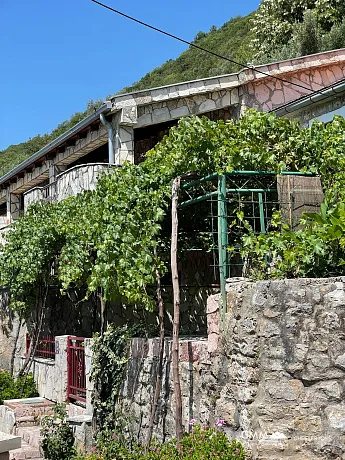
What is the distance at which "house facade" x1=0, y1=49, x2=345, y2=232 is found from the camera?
13469 mm

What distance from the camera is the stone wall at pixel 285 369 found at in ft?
19.6

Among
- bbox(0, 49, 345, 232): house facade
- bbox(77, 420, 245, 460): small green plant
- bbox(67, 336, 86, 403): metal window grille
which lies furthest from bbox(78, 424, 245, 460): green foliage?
bbox(0, 49, 345, 232): house facade

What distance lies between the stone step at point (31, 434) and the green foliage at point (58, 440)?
922mm

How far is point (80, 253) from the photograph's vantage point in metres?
11.1

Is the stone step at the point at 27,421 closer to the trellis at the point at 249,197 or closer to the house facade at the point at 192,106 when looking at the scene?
the house facade at the point at 192,106

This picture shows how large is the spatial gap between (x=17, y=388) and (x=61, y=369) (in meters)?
2.11

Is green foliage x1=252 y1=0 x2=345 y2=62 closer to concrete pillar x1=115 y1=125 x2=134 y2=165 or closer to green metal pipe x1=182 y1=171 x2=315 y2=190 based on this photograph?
concrete pillar x1=115 y1=125 x2=134 y2=165

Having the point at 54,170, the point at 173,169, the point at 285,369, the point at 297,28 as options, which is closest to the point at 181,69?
the point at 297,28

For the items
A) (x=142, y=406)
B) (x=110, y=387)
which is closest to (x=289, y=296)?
(x=142, y=406)

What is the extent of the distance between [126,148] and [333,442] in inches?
377

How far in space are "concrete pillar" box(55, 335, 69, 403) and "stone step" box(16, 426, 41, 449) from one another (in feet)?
2.83

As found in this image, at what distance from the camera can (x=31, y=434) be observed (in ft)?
34.9

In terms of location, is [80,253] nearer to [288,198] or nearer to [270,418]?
[288,198]

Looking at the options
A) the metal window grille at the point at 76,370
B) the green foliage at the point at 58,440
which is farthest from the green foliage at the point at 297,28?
the green foliage at the point at 58,440
